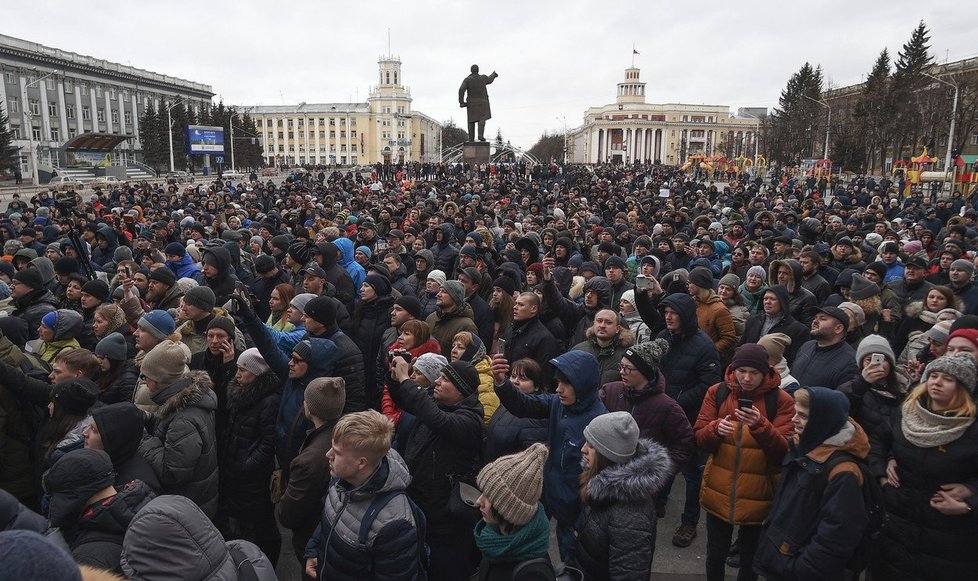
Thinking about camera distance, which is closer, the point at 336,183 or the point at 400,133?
the point at 336,183

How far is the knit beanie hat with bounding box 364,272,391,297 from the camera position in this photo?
20.0 feet

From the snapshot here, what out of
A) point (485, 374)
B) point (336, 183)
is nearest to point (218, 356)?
point (485, 374)

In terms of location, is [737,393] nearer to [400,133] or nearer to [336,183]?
[336,183]

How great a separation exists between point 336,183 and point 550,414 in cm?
2581

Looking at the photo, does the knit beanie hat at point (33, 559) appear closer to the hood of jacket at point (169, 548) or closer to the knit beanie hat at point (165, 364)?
the hood of jacket at point (169, 548)

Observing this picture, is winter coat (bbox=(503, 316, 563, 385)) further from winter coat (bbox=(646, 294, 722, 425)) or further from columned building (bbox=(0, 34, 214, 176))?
columned building (bbox=(0, 34, 214, 176))

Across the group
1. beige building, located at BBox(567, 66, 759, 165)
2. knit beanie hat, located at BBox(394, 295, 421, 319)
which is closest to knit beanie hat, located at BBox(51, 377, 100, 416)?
knit beanie hat, located at BBox(394, 295, 421, 319)

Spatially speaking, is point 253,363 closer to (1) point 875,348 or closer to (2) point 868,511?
(2) point 868,511

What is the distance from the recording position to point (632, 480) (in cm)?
291

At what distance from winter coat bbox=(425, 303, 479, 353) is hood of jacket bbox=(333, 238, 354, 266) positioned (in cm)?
A: 322

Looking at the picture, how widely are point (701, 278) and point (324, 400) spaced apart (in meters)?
3.83

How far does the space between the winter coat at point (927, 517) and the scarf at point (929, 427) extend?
4cm

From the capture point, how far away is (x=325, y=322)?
4785 millimetres

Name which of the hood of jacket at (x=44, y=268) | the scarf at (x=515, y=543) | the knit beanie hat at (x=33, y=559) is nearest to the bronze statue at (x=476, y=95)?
the hood of jacket at (x=44, y=268)
